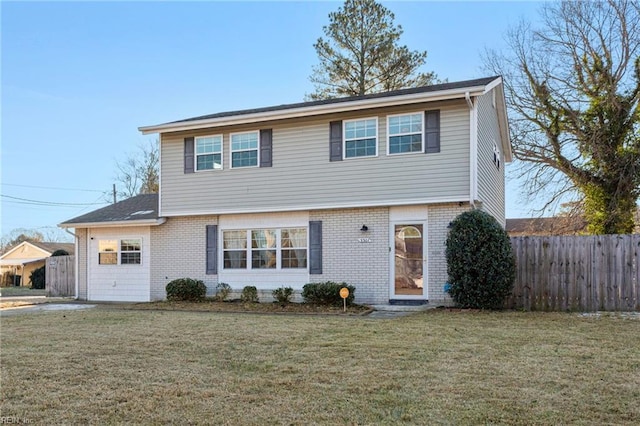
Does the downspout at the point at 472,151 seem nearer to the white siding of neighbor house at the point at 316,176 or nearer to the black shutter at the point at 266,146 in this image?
the white siding of neighbor house at the point at 316,176

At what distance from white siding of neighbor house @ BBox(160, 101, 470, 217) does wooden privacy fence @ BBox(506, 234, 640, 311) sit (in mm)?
2226

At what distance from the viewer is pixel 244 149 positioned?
14.5 meters

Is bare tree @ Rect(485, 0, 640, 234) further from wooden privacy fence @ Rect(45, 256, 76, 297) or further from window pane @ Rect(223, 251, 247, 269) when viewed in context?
wooden privacy fence @ Rect(45, 256, 76, 297)

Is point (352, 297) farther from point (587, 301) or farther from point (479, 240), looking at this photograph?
point (587, 301)

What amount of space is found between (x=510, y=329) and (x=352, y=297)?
4.76m

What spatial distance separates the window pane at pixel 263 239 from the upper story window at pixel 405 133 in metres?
4.16

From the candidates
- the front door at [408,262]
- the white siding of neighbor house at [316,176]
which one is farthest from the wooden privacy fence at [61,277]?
the front door at [408,262]

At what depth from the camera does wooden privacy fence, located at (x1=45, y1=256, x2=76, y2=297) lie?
20219mm

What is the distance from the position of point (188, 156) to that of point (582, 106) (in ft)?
53.1

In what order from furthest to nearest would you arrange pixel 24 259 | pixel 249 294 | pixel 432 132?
pixel 24 259
pixel 249 294
pixel 432 132

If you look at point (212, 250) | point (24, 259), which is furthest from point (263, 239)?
point (24, 259)

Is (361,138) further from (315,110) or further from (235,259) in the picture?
(235,259)

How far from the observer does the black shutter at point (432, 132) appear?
12.3 metres

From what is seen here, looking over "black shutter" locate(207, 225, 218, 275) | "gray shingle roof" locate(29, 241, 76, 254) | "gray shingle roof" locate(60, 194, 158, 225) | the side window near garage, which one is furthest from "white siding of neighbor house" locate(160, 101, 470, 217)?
"gray shingle roof" locate(29, 241, 76, 254)
